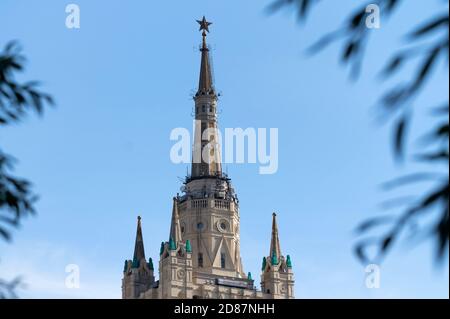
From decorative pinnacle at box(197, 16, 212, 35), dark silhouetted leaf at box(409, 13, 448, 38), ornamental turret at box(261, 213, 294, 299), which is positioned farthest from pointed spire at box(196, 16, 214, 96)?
dark silhouetted leaf at box(409, 13, 448, 38)

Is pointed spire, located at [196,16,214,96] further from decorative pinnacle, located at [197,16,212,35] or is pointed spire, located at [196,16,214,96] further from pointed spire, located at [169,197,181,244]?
pointed spire, located at [169,197,181,244]

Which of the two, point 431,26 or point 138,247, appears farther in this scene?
point 138,247

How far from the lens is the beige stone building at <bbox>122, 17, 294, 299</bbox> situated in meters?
129

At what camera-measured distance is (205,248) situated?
137625mm

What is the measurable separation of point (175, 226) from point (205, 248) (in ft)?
21.4

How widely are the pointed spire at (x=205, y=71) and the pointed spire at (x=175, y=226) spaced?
60.2 ft

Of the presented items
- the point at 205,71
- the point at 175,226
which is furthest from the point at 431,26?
the point at 205,71

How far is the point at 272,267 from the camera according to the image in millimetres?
134625

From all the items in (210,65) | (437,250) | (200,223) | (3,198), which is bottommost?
(437,250)

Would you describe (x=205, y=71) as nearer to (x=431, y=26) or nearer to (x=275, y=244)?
(x=275, y=244)
